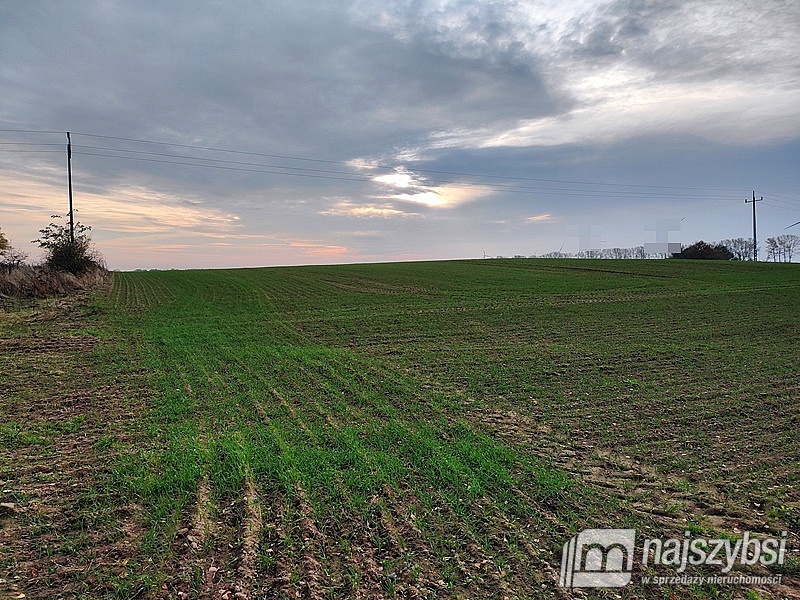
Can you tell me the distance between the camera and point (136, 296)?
3164cm

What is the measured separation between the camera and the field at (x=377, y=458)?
4703mm

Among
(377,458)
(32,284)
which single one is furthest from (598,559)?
(32,284)

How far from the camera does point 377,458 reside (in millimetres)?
7086

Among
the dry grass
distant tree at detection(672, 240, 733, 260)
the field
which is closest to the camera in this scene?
the field

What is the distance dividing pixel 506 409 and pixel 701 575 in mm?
5023

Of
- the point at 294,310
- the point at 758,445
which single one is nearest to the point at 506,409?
the point at 758,445

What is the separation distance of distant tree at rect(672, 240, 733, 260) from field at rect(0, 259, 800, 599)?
78.5 m

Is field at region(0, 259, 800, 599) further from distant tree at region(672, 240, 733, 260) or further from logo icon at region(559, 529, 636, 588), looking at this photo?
distant tree at region(672, 240, 733, 260)

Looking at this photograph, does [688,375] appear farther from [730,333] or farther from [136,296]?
[136,296]

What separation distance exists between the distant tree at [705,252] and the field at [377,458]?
78547 mm

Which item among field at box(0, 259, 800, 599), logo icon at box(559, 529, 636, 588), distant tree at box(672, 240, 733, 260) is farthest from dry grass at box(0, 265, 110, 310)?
distant tree at box(672, 240, 733, 260)

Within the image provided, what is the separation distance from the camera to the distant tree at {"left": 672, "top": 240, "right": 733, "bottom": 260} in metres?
84.8

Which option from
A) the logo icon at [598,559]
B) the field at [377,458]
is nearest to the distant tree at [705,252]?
the field at [377,458]

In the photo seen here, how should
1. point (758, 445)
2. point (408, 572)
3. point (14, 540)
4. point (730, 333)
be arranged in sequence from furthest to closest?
point (730, 333) < point (758, 445) < point (14, 540) < point (408, 572)
